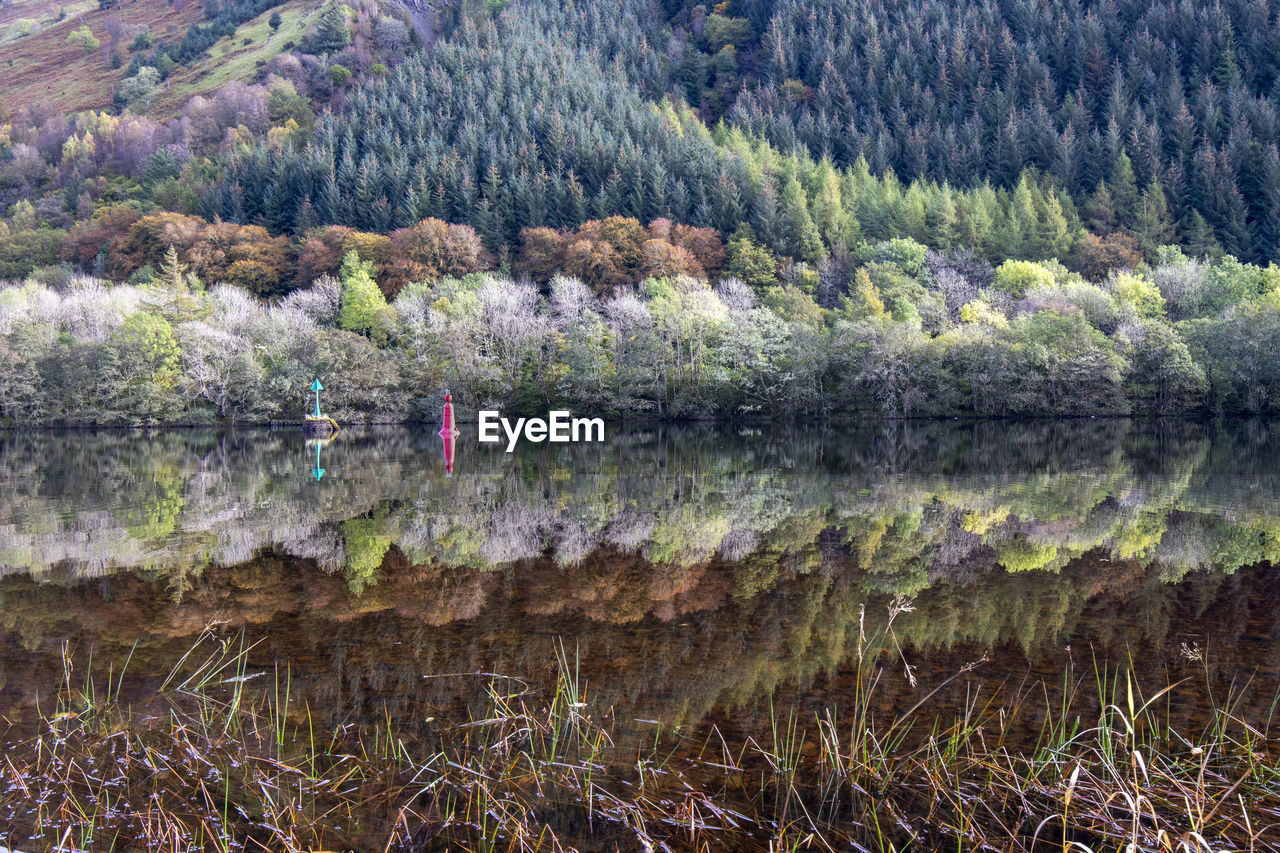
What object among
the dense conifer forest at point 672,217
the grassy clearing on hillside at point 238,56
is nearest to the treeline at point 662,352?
the dense conifer forest at point 672,217

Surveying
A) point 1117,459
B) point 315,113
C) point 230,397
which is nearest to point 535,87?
point 315,113

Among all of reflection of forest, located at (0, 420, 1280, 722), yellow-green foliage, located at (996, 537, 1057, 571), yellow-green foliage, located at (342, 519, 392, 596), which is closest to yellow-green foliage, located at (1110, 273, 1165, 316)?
reflection of forest, located at (0, 420, 1280, 722)

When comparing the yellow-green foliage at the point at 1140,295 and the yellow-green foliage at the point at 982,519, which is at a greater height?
the yellow-green foliage at the point at 1140,295

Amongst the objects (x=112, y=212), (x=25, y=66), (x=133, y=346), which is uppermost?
(x=25, y=66)

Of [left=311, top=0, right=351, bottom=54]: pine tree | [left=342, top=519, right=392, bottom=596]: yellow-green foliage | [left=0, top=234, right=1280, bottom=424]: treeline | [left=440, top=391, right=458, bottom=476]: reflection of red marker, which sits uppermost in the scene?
[left=311, top=0, right=351, bottom=54]: pine tree

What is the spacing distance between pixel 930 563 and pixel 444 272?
229 feet

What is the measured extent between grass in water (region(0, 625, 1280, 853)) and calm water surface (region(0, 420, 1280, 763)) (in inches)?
18.1

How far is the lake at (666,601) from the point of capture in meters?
7.33

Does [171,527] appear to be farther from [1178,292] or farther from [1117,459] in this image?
[1178,292]

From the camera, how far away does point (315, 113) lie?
124000 mm

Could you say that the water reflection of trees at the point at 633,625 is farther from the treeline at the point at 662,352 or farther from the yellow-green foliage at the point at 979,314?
the yellow-green foliage at the point at 979,314

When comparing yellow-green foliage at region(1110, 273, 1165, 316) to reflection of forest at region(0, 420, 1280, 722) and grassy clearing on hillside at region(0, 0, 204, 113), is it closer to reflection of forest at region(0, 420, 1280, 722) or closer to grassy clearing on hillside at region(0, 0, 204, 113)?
reflection of forest at region(0, 420, 1280, 722)

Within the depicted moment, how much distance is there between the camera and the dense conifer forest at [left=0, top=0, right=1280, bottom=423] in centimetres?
5744

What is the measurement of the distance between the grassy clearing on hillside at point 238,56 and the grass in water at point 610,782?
155158mm
